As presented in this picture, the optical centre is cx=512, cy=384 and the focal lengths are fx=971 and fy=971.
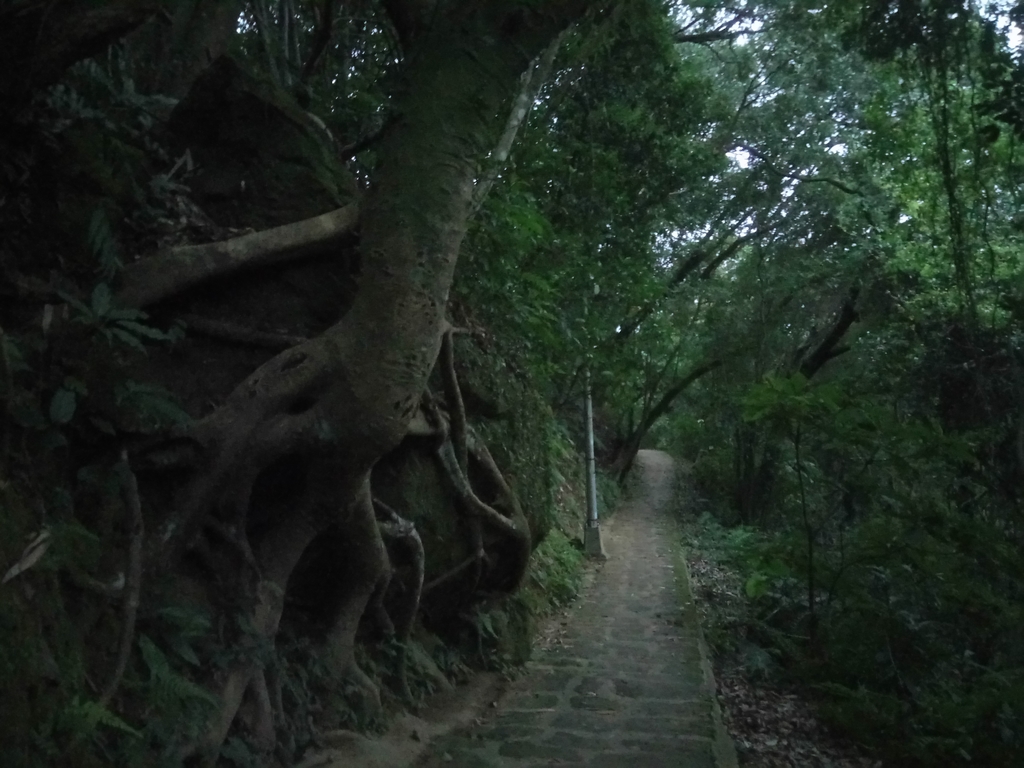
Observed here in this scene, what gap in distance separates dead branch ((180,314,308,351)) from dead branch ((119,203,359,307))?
0.76 feet

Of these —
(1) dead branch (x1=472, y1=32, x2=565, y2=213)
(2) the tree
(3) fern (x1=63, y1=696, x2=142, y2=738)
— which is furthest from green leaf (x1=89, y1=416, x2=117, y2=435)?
(1) dead branch (x1=472, y1=32, x2=565, y2=213)

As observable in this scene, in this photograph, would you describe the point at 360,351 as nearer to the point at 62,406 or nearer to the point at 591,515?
the point at 62,406

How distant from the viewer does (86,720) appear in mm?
3531

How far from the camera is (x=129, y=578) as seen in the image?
14.2 ft

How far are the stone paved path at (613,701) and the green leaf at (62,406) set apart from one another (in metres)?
3.22

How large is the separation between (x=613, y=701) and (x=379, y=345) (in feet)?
12.9

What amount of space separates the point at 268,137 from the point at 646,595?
28.2 ft

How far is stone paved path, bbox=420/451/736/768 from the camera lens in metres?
6.29

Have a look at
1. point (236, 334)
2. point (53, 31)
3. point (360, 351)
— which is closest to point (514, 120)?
point (236, 334)

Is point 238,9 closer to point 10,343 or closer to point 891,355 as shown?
point 10,343

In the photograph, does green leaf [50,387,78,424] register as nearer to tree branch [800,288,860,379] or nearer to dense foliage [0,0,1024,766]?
dense foliage [0,0,1024,766]

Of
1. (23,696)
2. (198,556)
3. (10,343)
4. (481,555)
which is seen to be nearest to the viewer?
(23,696)

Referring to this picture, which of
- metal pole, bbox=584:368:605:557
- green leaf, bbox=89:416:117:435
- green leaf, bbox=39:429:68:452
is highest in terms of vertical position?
green leaf, bbox=89:416:117:435

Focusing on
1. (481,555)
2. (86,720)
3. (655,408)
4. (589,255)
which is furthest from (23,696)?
(655,408)
